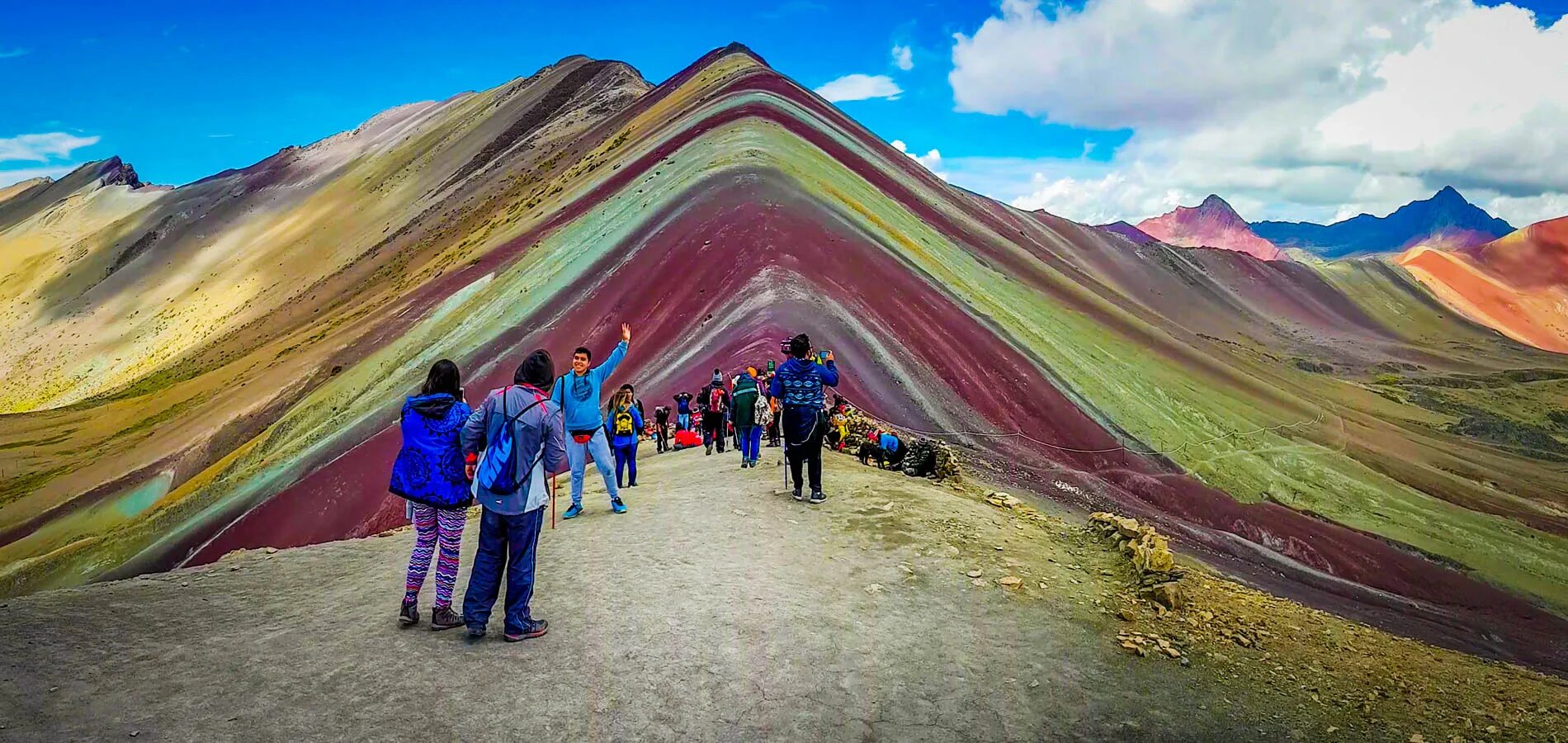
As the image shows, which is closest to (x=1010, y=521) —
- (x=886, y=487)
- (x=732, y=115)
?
(x=886, y=487)

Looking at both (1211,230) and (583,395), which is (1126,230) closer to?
(1211,230)

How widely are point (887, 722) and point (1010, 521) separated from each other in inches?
222

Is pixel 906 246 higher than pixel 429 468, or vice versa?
pixel 906 246

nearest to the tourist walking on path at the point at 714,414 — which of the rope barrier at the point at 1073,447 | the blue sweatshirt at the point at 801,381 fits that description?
the rope barrier at the point at 1073,447

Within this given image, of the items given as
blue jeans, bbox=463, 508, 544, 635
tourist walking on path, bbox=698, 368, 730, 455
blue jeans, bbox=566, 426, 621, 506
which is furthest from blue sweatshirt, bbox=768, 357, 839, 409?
tourist walking on path, bbox=698, 368, 730, 455

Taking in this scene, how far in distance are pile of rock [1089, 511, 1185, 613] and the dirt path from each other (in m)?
0.45

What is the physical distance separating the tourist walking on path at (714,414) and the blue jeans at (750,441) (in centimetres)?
146

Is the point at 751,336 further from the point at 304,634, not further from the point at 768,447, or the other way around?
the point at 304,634

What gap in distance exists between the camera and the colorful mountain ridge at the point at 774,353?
21406mm

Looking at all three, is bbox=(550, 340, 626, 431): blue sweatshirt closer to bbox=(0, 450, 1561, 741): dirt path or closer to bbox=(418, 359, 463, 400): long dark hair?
bbox=(0, 450, 1561, 741): dirt path

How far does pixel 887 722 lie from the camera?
5.69 m

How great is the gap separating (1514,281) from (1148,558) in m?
161

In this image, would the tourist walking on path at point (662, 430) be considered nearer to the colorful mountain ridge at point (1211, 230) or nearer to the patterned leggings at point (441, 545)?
the patterned leggings at point (441, 545)

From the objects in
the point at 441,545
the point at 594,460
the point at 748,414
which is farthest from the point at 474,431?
the point at 748,414
